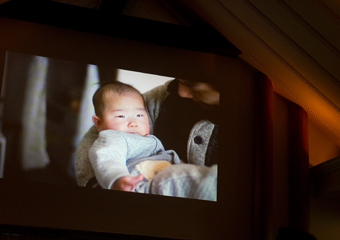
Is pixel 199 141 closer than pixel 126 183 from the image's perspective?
No

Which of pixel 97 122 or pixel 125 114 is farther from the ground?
pixel 125 114

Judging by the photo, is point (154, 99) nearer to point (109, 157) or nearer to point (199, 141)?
point (199, 141)

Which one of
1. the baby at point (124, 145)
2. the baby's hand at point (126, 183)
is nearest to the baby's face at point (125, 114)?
the baby at point (124, 145)

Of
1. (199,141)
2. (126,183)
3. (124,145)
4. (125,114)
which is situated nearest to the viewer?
(126,183)

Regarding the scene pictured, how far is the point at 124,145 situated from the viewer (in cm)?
572

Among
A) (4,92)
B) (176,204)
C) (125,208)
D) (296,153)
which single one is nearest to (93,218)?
(125,208)

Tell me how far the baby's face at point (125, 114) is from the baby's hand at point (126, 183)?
1.82 feet

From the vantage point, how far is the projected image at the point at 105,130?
554 cm

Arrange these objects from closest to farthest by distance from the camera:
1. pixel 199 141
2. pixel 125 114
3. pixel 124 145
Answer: pixel 124 145 → pixel 125 114 → pixel 199 141

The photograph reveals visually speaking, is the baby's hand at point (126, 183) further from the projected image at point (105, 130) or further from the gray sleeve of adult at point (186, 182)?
the gray sleeve of adult at point (186, 182)

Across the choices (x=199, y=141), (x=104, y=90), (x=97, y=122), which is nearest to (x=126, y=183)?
(x=97, y=122)

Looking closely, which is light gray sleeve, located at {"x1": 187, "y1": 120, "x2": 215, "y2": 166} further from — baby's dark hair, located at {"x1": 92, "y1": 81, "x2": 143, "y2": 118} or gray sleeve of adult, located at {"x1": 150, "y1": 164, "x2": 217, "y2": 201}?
baby's dark hair, located at {"x1": 92, "y1": 81, "x2": 143, "y2": 118}

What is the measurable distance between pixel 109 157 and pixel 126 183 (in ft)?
1.16

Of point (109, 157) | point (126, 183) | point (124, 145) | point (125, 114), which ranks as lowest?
point (126, 183)
